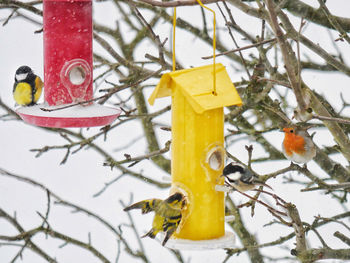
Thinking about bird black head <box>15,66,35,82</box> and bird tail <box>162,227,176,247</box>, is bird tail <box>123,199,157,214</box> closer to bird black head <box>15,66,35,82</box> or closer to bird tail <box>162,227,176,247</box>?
bird tail <box>162,227,176,247</box>

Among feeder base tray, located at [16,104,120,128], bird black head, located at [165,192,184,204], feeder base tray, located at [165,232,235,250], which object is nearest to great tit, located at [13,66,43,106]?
feeder base tray, located at [16,104,120,128]

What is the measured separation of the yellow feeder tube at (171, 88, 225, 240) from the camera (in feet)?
9.79

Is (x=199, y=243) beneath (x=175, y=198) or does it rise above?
beneath

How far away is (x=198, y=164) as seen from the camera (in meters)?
2.99

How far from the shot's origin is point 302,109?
88.6 inches

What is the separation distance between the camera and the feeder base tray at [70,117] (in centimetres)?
318

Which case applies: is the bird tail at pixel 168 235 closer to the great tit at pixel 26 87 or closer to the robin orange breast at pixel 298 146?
the robin orange breast at pixel 298 146

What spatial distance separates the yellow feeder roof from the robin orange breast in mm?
919

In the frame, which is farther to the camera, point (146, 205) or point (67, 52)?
point (67, 52)

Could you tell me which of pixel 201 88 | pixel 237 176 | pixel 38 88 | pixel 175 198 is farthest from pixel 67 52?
pixel 237 176

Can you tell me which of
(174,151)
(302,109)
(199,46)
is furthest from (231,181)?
(199,46)

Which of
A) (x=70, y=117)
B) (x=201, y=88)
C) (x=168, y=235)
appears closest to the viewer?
(x=168, y=235)

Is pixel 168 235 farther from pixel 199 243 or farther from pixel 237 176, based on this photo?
pixel 237 176

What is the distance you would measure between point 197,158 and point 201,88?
0.38 metres
